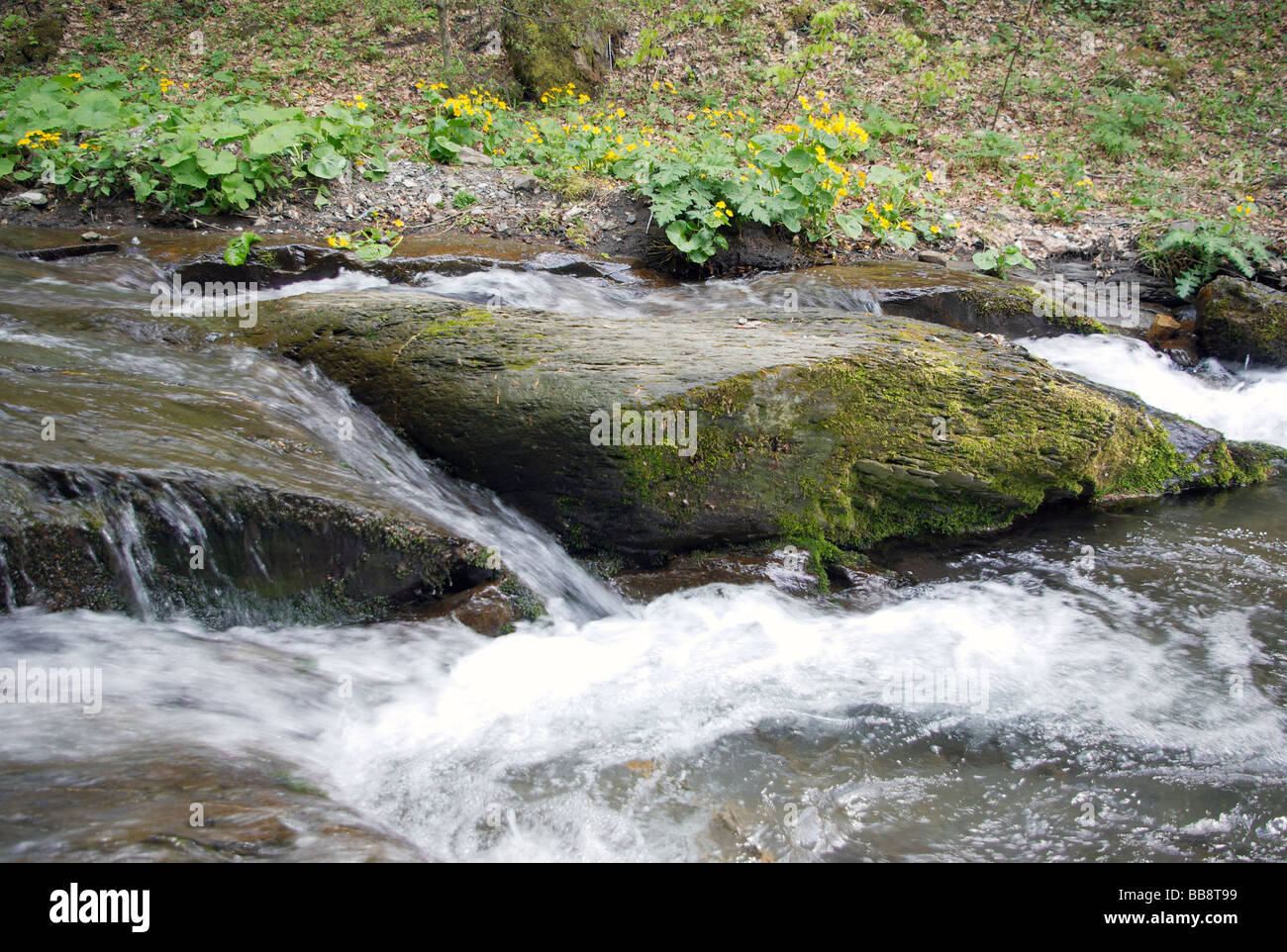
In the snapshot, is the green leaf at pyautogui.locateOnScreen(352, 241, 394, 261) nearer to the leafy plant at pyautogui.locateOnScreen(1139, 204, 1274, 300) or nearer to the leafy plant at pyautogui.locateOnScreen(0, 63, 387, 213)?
the leafy plant at pyautogui.locateOnScreen(0, 63, 387, 213)

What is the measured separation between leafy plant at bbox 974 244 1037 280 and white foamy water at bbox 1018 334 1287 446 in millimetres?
1243

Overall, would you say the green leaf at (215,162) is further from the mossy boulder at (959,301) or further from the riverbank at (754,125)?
the mossy boulder at (959,301)

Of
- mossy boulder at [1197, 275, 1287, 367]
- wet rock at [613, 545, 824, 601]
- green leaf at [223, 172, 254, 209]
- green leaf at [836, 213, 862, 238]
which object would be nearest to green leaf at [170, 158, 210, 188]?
green leaf at [223, 172, 254, 209]

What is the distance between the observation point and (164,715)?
2875mm

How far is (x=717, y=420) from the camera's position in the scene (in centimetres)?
453

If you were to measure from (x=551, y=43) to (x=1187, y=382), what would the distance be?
10.8 m

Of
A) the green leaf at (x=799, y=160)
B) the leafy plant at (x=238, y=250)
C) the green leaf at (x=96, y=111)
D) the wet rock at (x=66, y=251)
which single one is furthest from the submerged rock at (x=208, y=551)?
the green leaf at (x=96, y=111)

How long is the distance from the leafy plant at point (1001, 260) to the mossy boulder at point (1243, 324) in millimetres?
1832

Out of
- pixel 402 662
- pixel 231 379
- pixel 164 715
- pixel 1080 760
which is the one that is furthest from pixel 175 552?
pixel 1080 760

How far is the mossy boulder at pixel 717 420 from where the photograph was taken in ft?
14.8

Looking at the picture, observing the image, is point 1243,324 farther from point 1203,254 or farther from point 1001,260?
point 1001,260

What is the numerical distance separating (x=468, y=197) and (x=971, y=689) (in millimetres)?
7798

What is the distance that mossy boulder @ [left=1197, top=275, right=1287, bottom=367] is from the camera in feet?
25.1

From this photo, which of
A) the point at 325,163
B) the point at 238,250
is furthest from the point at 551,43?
the point at 238,250
